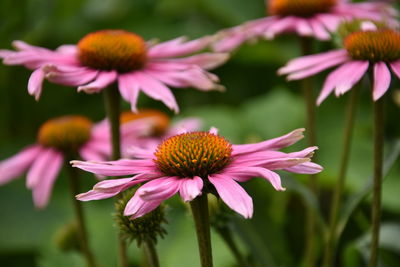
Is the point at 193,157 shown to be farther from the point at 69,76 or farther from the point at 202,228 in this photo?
the point at 69,76

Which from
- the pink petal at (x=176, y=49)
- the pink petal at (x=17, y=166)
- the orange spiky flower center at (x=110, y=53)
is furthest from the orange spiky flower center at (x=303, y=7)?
the pink petal at (x=17, y=166)

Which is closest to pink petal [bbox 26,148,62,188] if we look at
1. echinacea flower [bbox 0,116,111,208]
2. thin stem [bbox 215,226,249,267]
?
echinacea flower [bbox 0,116,111,208]

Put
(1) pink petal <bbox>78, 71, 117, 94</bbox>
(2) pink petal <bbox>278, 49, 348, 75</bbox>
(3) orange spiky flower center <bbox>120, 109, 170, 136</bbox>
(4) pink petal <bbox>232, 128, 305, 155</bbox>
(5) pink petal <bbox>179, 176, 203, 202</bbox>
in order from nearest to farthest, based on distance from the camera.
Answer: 1. (5) pink petal <bbox>179, 176, 203, 202</bbox>
2. (4) pink petal <bbox>232, 128, 305, 155</bbox>
3. (1) pink petal <bbox>78, 71, 117, 94</bbox>
4. (2) pink petal <bbox>278, 49, 348, 75</bbox>
5. (3) orange spiky flower center <bbox>120, 109, 170, 136</bbox>

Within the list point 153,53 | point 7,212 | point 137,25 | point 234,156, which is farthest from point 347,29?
point 137,25

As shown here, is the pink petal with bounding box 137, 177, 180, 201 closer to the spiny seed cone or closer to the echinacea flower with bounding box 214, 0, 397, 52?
the spiny seed cone

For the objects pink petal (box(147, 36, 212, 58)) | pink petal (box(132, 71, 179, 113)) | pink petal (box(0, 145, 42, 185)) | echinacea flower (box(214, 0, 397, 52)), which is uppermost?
echinacea flower (box(214, 0, 397, 52))

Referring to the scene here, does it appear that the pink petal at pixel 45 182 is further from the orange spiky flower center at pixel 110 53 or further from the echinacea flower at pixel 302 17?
the echinacea flower at pixel 302 17

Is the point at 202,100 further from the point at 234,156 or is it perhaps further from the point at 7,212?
the point at 234,156
